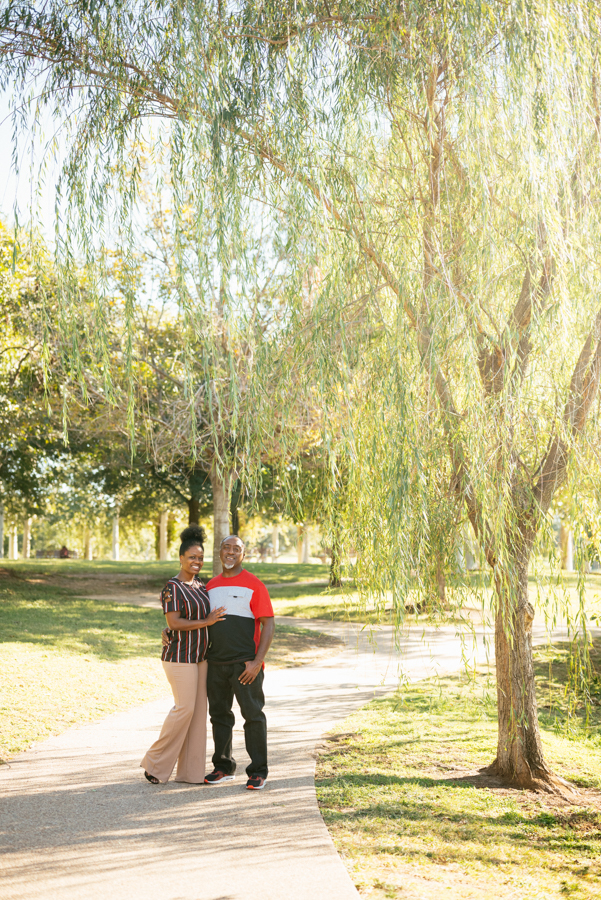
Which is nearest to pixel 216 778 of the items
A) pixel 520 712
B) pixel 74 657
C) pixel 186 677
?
pixel 186 677

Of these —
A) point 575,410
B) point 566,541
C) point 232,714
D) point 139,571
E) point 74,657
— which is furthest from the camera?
point 139,571

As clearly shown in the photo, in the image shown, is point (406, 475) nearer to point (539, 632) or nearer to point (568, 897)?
point (568, 897)

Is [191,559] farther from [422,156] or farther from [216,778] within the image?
[422,156]

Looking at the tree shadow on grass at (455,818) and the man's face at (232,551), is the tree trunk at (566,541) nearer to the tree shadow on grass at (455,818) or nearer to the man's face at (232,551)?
the tree shadow on grass at (455,818)

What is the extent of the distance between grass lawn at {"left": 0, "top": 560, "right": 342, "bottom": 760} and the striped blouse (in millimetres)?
2143

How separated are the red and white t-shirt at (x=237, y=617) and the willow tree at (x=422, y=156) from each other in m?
0.96

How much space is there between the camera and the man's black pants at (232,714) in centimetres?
573

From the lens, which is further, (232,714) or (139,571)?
(139,571)

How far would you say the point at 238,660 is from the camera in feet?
19.1

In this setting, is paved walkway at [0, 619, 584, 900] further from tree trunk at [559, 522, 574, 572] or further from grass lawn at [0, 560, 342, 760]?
tree trunk at [559, 522, 574, 572]

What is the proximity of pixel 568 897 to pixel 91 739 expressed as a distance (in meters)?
4.62

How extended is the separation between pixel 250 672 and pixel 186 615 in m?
0.65

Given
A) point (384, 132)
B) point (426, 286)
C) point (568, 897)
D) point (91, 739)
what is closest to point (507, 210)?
point (426, 286)

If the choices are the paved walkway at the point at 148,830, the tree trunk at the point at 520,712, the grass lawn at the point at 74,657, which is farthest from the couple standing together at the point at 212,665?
the tree trunk at the point at 520,712
